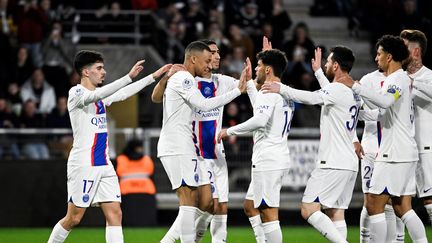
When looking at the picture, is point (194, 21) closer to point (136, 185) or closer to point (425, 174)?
point (136, 185)

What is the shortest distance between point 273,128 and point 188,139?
911 mm

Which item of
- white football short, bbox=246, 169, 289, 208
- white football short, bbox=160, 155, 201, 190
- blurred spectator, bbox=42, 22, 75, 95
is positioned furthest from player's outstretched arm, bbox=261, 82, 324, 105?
blurred spectator, bbox=42, 22, 75, 95

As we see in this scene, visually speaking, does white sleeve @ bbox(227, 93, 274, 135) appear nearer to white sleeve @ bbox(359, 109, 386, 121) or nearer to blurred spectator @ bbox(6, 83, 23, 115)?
white sleeve @ bbox(359, 109, 386, 121)

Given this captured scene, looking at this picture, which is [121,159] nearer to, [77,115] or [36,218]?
[36,218]

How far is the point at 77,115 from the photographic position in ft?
34.2

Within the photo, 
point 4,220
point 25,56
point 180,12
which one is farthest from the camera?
point 180,12

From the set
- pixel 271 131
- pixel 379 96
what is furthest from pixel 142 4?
pixel 379 96

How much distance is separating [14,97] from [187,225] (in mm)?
8711

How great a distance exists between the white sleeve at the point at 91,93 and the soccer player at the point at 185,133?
58 cm

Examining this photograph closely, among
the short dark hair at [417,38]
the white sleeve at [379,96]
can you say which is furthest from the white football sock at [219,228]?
the short dark hair at [417,38]

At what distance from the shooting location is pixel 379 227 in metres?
10.5

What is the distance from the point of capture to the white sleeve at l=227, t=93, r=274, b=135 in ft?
33.6

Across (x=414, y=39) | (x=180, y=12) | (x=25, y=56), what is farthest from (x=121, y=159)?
(x=414, y=39)

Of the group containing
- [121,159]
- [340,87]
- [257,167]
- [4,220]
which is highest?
[340,87]
